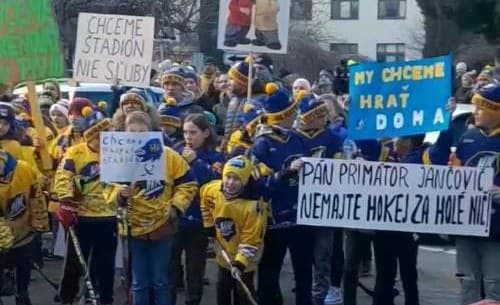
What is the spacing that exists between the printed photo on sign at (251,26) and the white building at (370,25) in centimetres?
5502

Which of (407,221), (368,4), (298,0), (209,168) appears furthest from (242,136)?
(368,4)

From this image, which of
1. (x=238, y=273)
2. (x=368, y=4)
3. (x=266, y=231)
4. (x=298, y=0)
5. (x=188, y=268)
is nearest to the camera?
(x=238, y=273)

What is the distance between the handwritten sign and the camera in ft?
32.0

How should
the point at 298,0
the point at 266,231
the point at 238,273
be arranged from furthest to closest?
the point at 298,0, the point at 266,231, the point at 238,273

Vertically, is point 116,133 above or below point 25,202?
above

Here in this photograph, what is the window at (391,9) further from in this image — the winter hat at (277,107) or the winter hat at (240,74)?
the winter hat at (277,107)

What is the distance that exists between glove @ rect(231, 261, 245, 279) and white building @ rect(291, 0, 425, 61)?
191 ft

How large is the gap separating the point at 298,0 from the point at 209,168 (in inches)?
1914

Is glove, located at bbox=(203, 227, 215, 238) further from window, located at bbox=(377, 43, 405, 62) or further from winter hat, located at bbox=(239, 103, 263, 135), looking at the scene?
window, located at bbox=(377, 43, 405, 62)

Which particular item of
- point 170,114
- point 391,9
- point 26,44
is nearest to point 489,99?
point 170,114

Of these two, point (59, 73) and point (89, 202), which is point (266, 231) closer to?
point (89, 202)

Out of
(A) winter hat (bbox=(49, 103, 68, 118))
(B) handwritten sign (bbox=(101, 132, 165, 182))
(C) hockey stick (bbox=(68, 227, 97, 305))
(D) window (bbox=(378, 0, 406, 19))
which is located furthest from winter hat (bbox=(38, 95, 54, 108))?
(D) window (bbox=(378, 0, 406, 19))

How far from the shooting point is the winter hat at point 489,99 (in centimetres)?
932

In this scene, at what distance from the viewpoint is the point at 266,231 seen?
33.9 ft
